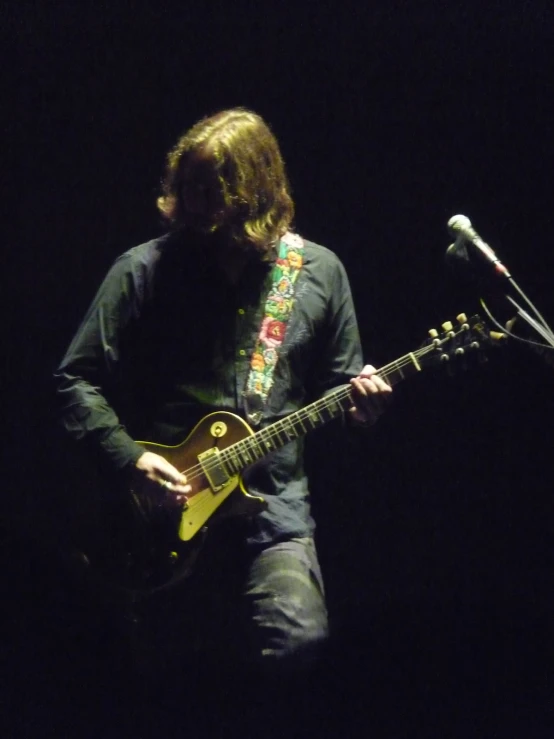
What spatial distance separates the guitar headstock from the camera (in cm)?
200

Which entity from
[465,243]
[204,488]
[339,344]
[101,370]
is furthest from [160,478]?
[465,243]

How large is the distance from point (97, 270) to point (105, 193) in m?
0.22

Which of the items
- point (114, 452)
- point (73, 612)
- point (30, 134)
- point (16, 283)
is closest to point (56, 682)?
point (73, 612)

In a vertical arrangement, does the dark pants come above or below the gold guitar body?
below

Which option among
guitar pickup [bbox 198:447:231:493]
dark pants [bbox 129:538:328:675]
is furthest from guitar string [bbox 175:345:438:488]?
dark pants [bbox 129:538:328:675]

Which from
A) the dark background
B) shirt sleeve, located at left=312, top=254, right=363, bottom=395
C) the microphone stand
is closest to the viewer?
the microphone stand

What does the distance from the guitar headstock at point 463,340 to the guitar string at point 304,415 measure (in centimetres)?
2

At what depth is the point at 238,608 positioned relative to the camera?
2.06 metres

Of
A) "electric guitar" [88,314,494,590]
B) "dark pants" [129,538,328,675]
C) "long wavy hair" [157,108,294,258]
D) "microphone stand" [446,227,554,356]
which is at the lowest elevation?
"dark pants" [129,538,328,675]

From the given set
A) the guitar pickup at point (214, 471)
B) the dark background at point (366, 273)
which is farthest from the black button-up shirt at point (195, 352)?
the dark background at point (366, 273)

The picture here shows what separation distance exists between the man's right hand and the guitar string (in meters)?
0.05

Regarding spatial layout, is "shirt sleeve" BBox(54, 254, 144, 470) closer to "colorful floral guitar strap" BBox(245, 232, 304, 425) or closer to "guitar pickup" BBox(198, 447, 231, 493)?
"guitar pickup" BBox(198, 447, 231, 493)

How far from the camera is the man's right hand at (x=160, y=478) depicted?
76.7 inches

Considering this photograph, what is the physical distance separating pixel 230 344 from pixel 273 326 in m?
0.12
